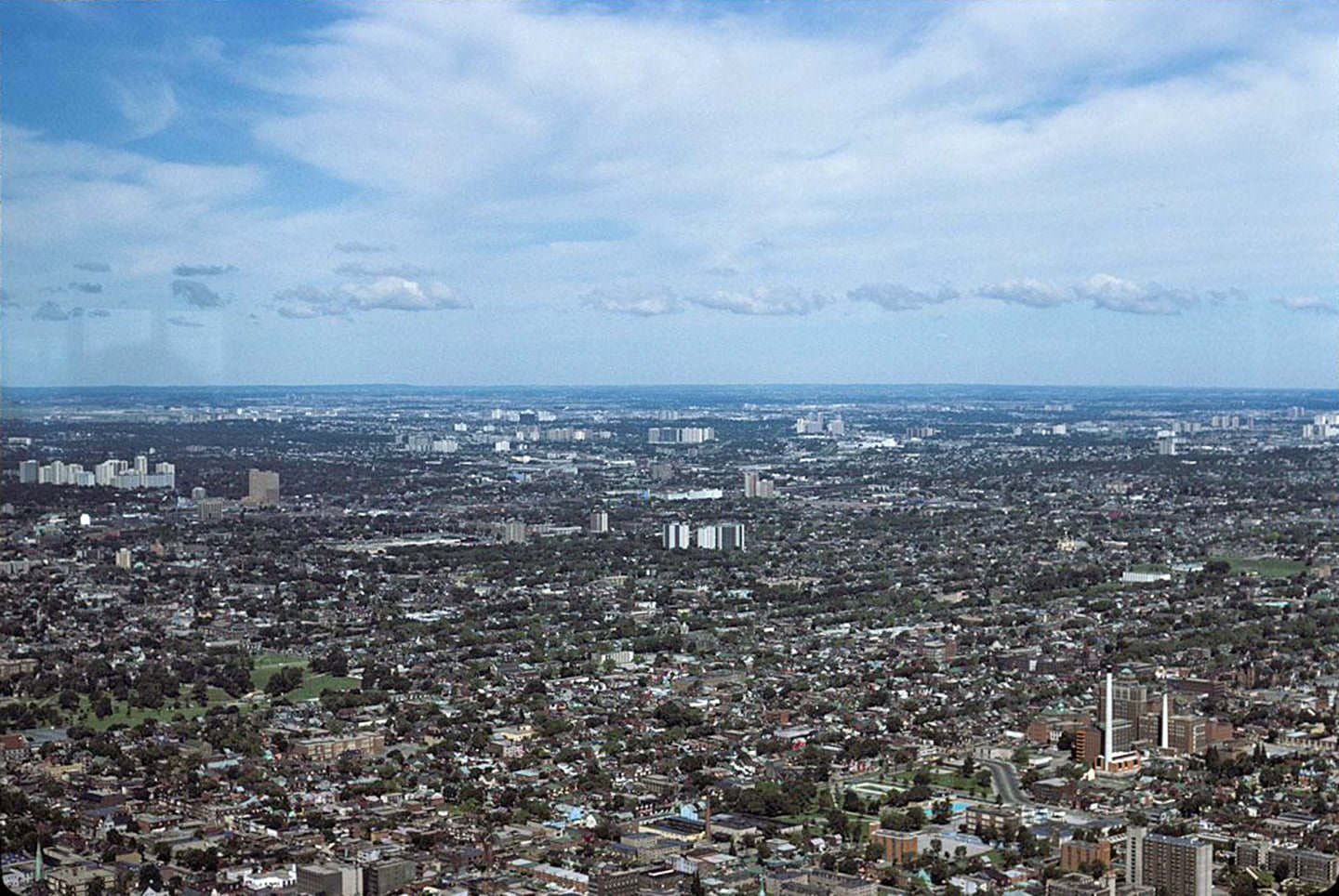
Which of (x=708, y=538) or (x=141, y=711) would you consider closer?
(x=141, y=711)

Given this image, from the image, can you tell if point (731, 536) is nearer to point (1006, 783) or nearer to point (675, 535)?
point (675, 535)

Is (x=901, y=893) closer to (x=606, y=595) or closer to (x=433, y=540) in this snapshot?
(x=606, y=595)

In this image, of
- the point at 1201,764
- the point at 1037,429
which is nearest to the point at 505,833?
the point at 1201,764

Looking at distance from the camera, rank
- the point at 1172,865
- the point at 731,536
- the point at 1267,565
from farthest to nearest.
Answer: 1. the point at 731,536
2. the point at 1267,565
3. the point at 1172,865

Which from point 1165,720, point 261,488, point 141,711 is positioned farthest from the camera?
point 261,488

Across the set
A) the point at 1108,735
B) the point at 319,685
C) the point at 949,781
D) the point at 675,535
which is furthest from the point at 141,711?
the point at 675,535

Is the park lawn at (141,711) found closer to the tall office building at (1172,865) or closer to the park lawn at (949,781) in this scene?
the park lawn at (949,781)
